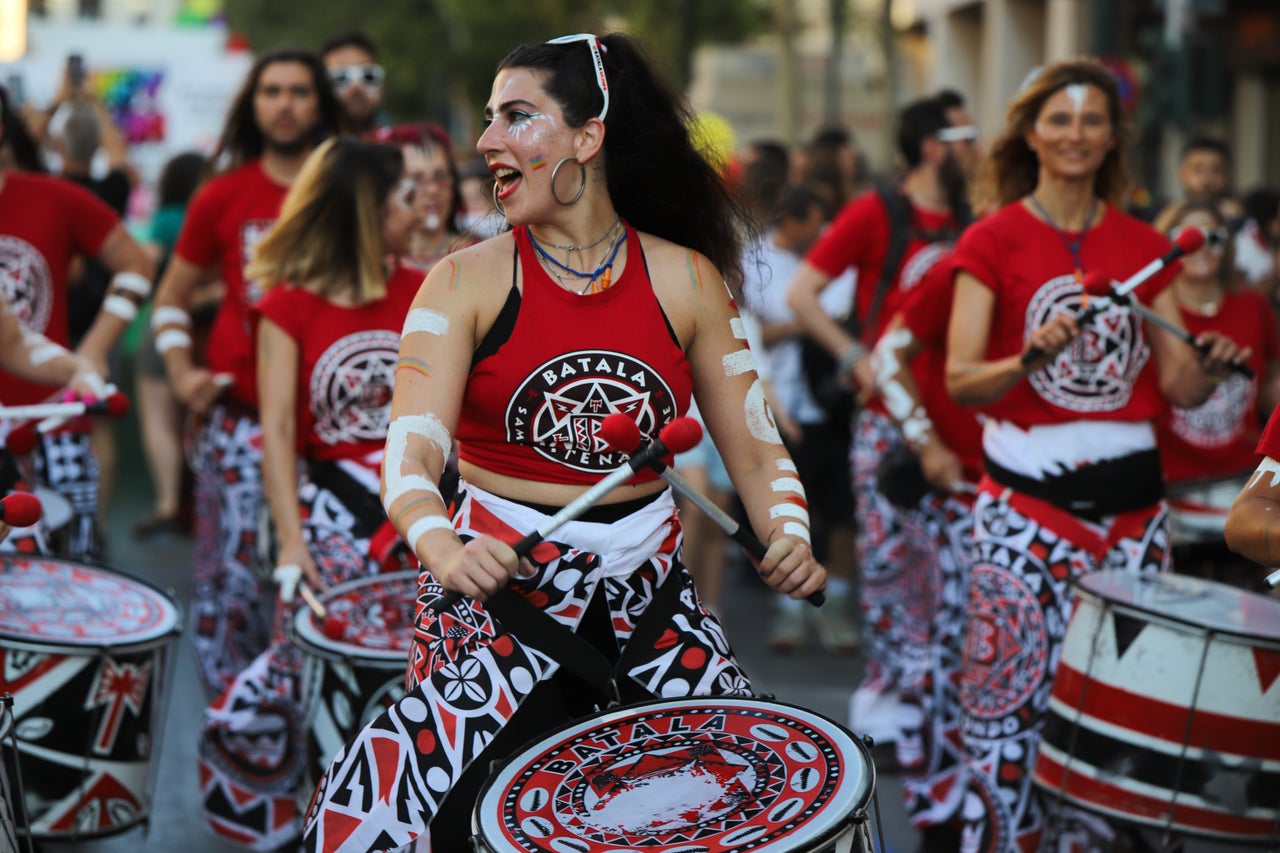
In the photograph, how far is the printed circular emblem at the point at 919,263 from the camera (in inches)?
268

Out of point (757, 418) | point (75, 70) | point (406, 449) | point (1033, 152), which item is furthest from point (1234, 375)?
point (75, 70)

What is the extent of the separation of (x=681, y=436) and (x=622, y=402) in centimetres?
39

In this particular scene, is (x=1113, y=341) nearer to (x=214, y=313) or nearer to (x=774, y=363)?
(x=774, y=363)

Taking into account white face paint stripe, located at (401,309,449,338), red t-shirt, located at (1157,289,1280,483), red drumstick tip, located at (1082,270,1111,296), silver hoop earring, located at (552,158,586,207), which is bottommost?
red t-shirt, located at (1157,289,1280,483)

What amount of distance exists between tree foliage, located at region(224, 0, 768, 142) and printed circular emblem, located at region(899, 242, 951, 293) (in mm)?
13163

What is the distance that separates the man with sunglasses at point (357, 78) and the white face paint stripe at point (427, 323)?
163 inches

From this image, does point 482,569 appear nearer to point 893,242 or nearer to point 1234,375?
point 893,242

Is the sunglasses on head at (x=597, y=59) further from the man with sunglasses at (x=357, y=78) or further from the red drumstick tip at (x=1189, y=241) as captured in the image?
the man with sunglasses at (x=357, y=78)

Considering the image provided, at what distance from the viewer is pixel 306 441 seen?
5320mm

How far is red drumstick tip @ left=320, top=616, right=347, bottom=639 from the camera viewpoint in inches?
175

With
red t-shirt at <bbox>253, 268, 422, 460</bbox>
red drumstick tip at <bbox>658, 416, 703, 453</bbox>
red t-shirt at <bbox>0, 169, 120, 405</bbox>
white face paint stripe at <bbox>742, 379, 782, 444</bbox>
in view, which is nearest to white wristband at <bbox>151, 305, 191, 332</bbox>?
red t-shirt at <bbox>0, 169, 120, 405</bbox>

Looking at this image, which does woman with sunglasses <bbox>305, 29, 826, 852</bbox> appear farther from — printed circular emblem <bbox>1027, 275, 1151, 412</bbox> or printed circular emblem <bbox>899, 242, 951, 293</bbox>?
printed circular emblem <bbox>899, 242, 951, 293</bbox>

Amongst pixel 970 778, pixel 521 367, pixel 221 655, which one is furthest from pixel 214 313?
pixel 521 367

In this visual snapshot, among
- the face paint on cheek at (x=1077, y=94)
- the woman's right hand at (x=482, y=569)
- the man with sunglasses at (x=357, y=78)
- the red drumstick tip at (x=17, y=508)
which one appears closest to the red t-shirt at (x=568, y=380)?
the woman's right hand at (x=482, y=569)
